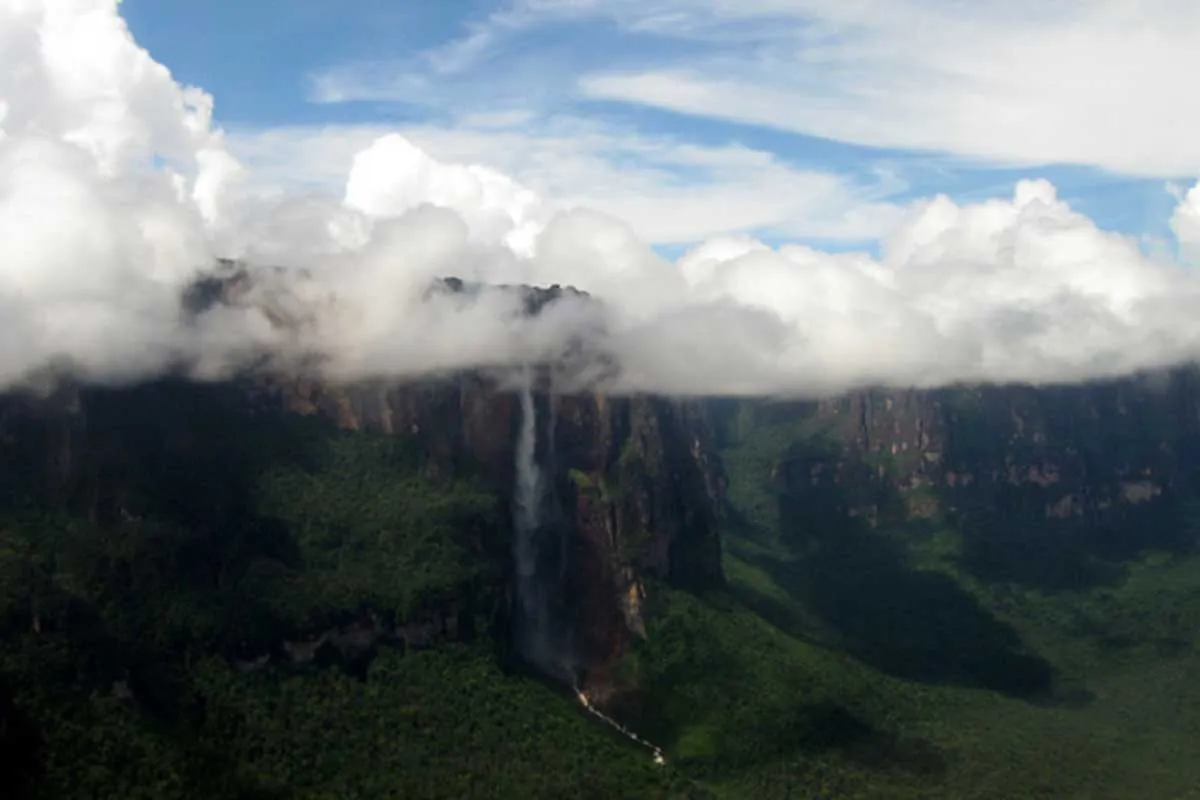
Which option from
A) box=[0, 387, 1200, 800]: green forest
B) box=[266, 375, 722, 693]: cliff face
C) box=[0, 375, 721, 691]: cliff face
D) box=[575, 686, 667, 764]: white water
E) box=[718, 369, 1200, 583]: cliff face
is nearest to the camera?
box=[0, 387, 1200, 800]: green forest

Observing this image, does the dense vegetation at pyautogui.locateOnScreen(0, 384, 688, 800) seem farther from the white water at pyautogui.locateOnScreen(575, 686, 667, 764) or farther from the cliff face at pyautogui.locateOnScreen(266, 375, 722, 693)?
the cliff face at pyautogui.locateOnScreen(266, 375, 722, 693)

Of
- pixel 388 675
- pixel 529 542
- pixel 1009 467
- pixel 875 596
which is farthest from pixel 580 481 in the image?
pixel 1009 467

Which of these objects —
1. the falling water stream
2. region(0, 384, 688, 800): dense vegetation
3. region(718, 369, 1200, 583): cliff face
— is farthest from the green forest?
region(718, 369, 1200, 583): cliff face

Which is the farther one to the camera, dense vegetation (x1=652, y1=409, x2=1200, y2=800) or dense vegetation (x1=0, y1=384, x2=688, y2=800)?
dense vegetation (x1=652, y1=409, x2=1200, y2=800)

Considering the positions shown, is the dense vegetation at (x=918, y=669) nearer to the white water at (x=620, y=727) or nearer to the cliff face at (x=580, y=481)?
the white water at (x=620, y=727)

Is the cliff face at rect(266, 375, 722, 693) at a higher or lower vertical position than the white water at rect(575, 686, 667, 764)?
higher

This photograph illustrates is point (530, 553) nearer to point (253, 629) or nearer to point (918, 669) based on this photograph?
point (253, 629)

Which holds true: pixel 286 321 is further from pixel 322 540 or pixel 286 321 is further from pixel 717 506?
pixel 717 506
